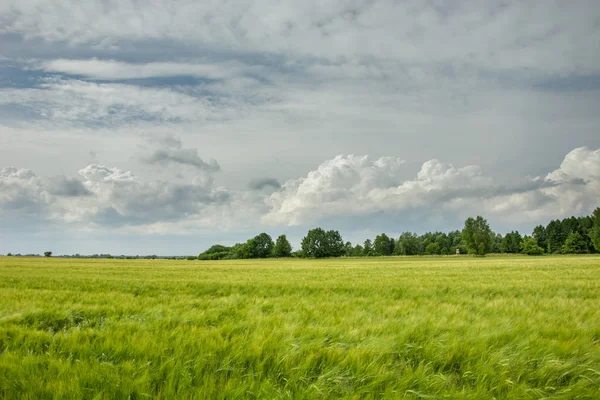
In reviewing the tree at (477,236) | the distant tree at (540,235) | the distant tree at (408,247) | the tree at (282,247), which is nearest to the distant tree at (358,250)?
the distant tree at (408,247)

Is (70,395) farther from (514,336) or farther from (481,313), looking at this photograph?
(481,313)

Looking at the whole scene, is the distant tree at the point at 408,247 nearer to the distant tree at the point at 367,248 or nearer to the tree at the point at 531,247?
the distant tree at the point at 367,248

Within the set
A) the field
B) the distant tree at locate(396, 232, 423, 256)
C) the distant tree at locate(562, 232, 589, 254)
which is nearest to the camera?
the field

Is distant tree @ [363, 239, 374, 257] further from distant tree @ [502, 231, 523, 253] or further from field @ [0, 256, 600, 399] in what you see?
field @ [0, 256, 600, 399]

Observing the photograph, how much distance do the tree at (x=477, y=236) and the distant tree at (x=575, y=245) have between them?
34.2 meters

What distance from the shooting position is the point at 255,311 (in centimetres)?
652

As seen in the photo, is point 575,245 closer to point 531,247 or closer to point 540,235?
point 531,247

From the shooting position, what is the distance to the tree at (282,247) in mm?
130625

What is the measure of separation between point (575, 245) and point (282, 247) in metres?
109

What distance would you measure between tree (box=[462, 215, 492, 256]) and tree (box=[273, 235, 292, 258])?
66086 millimetres

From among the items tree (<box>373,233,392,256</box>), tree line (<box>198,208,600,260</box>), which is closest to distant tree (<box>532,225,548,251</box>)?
tree line (<box>198,208,600,260</box>)

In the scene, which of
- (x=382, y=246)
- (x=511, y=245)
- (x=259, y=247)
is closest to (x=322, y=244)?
(x=259, y=247)

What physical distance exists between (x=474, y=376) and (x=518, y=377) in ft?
1.47

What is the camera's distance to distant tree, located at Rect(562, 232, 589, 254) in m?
117
